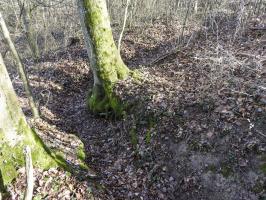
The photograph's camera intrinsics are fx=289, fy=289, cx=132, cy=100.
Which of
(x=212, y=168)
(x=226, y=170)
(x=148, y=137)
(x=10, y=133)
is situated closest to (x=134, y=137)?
(x=148, y=137)

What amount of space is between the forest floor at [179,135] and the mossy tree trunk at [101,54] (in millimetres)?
361

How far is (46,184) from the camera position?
16.1ft

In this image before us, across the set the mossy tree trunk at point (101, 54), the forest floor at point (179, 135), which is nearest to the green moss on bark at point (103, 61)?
the mossy tree trunk at point (101, 54)

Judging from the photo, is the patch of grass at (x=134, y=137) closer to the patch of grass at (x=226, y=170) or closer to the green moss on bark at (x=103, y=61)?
the green moss on bark at (x=103, y=61)

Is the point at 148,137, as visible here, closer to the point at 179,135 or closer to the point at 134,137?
the point at 134,137

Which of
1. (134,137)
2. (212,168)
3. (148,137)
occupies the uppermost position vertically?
(212,168)

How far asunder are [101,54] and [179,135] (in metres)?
3.77

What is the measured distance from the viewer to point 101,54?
29.0ft

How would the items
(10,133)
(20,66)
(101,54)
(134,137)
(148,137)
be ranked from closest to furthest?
(10,133)
(148,137)
(134,137)
(20,66)
(101,54)

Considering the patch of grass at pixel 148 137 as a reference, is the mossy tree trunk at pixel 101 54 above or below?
above

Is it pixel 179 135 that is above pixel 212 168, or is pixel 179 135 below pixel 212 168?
above

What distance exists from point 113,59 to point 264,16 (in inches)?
309

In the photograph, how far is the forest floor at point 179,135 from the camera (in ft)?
17.7

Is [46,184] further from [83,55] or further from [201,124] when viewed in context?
[83,55]
